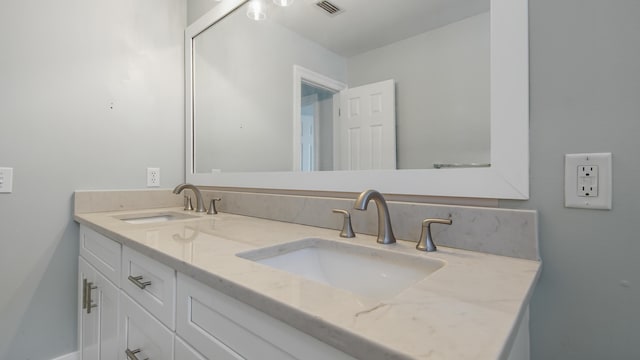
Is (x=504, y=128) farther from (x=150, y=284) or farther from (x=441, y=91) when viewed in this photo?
(x=150, y=284)

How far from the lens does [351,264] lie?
83cm

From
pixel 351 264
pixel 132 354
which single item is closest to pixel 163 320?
pixel 132 354

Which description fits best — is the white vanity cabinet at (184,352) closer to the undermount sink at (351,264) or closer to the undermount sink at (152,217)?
the undermount sink at (351,264)

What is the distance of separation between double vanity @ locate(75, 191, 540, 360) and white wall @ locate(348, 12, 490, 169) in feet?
0.64

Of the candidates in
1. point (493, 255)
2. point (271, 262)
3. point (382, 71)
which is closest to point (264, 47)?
point (382, 71)

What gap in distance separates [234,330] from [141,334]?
50cm

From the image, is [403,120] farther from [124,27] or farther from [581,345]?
[124,27]

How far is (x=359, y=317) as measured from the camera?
401 millimetres

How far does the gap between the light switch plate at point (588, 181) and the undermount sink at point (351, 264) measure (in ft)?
1.02

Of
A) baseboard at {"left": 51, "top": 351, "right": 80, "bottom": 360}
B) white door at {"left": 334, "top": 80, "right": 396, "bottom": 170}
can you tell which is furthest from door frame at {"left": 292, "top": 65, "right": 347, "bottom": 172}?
baseboard at {"left": 51, "top": 351, "right": 80, "bottom": 360}

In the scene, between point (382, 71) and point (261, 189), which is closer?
point (382, 71)

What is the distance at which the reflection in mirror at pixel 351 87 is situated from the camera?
82 centimetres

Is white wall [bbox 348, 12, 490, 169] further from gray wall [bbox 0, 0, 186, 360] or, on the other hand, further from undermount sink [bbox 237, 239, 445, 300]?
gray wall [bbox 0, 0, 186, 360]

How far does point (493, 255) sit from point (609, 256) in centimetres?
20
